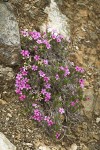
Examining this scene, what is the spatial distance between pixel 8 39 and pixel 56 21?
1685mm

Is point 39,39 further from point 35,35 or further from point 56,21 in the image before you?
point 56,21

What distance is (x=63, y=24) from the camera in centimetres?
739

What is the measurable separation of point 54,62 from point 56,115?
1023mm

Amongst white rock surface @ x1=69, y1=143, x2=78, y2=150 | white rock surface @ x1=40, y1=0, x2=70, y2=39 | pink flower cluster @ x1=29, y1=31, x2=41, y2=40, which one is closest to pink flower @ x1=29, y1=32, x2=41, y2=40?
pink flower cluster @ x1=29, y1=31, x2=41, y2=40

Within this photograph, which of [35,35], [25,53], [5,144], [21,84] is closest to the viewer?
[5,144]

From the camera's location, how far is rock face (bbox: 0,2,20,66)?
5855 millimetres

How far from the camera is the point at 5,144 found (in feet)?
16.6

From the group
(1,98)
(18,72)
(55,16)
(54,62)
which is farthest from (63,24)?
(1,98)

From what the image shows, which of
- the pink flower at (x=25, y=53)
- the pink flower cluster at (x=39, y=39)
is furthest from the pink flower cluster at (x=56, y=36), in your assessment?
the pink flower at (x=25, y=53)

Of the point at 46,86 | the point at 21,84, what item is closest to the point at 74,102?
the point at 46,86

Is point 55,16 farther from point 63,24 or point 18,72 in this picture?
point 18,72

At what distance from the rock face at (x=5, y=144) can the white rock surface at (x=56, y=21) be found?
2604 millimetres

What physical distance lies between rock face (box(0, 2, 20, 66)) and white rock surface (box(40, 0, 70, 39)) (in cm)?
102

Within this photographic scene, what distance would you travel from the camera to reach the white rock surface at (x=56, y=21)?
7195 millimetres
